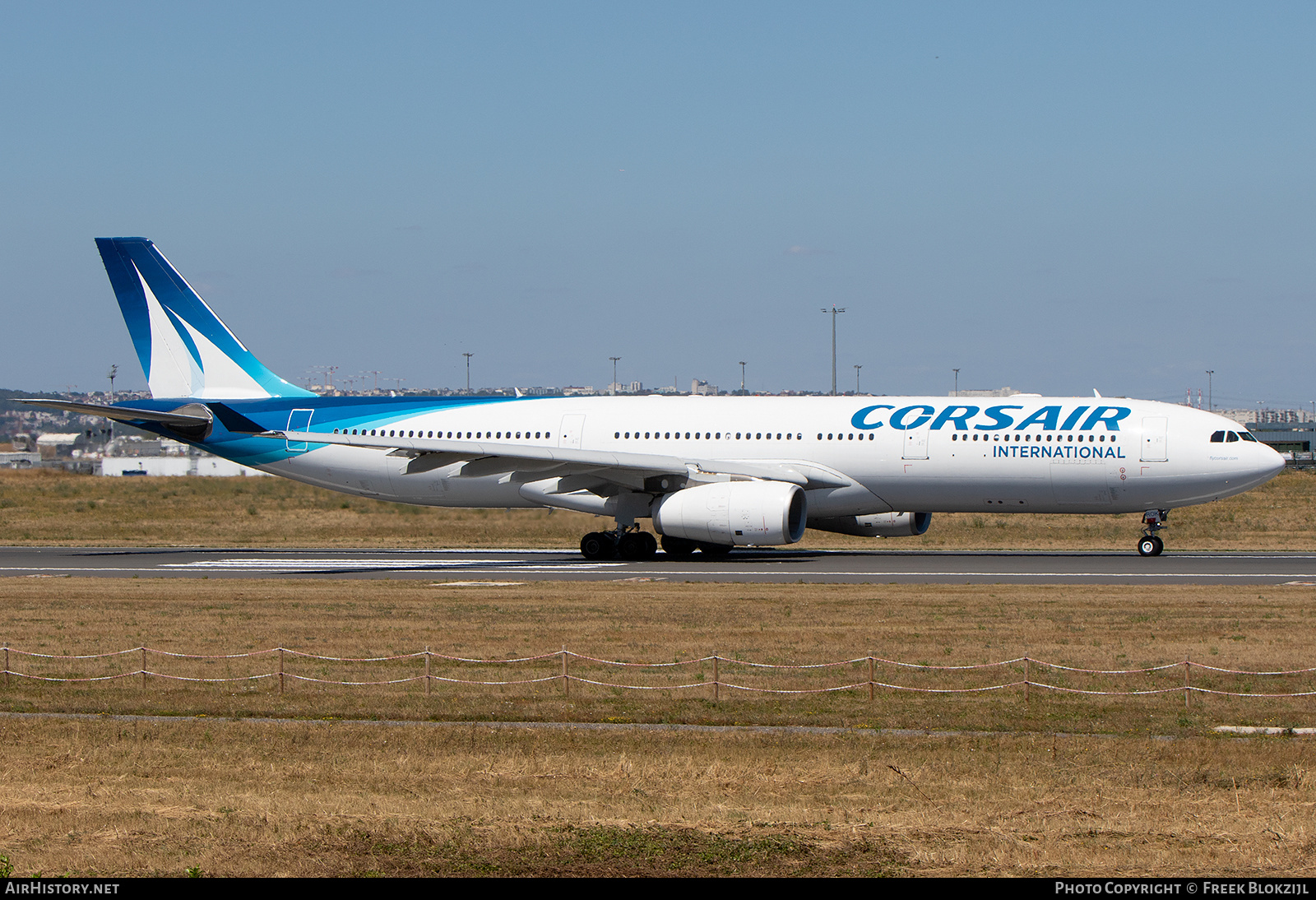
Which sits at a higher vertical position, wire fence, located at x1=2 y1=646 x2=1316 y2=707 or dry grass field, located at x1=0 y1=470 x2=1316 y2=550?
dry grass field, located at x1=0 y1=470 x2=1316 y2=550

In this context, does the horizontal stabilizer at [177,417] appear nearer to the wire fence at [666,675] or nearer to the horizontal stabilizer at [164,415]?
the horizontal stabilizer at [164,415]

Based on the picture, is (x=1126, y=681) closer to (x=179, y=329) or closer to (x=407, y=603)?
(x=407, y=603)

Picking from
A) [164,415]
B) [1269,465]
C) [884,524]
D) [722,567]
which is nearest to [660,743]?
[722,567]

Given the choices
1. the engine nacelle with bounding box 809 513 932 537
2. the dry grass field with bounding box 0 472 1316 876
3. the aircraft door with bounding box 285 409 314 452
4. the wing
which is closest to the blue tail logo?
the aircraft door with bounding box 285 409 314 452

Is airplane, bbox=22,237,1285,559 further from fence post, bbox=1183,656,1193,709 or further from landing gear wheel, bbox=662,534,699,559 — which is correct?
fence post, bbox=1183,656,1193,709

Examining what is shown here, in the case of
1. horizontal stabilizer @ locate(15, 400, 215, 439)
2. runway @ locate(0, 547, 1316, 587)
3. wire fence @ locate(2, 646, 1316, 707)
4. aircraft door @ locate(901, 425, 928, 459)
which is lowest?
wire fence @ locate(2, 646, 1316, 707)

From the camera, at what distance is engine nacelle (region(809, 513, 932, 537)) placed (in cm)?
4016

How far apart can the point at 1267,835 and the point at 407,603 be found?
19356mm

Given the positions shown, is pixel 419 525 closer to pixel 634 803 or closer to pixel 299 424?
pixel 299 424

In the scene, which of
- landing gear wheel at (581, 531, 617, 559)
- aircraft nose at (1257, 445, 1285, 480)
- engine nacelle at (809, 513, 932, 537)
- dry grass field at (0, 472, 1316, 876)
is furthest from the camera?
engine nacelle at (809, 513, 932, 537)

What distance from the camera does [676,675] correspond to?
1973 centimetres

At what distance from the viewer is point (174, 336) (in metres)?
43.7

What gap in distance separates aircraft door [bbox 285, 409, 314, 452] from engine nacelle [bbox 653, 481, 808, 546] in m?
12.3
